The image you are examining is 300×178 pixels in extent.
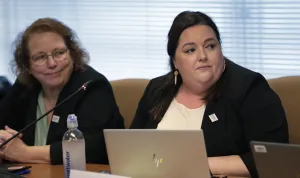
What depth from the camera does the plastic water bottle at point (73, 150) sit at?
1773 mm

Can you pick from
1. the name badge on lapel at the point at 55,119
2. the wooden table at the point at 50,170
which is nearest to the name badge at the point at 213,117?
the wooden table at the point at 50,170

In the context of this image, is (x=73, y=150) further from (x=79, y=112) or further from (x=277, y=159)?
(x=277, y=159)

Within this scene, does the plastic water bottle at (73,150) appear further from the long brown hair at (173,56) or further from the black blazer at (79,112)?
the long brown hair at (173,56)

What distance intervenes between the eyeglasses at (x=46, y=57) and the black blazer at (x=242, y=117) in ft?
2.55

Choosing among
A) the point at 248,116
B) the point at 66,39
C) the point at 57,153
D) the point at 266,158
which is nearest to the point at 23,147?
the point at 57,153

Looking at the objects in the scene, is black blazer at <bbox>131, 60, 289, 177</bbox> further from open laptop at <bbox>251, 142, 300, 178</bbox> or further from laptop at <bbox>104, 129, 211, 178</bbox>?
open laptop at <bbox>251, 142, 300, 178</bbox>

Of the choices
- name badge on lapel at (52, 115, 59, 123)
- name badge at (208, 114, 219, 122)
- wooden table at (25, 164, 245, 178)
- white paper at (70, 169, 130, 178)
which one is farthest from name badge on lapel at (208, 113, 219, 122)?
name badge on lapel at (52, 115, 59, 123)

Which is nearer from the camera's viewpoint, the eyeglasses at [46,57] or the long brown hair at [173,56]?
the long brown hair at [173,56]

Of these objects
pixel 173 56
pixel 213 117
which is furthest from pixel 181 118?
pixel 173 56

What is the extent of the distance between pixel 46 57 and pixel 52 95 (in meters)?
0.21

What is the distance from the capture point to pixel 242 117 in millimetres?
1999

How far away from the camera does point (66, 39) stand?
2453mm

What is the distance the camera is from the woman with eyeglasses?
2248mm

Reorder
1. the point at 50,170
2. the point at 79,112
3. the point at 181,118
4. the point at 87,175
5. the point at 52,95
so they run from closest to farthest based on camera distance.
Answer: the point at 87,175, the point at 50,170, the point at 181,118, the point at 79,112, the point at 52,95
